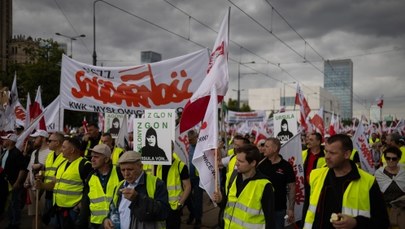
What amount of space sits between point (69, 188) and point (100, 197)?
1030 mm

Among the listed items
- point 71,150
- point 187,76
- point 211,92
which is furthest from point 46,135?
point 211,92

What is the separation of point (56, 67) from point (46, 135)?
1896 centimetres

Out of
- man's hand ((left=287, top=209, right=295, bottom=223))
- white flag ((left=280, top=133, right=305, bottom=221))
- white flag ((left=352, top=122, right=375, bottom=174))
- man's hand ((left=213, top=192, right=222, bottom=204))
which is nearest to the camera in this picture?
man's hand ((left=213, top=192, right=222, bottom=204))

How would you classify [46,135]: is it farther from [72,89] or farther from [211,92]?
[211,92]

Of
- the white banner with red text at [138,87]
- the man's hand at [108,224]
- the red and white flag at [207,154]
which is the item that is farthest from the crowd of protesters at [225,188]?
the white banner with red text at [138,87]

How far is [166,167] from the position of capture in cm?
546

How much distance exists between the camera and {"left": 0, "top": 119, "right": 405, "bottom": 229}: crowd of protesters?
2.95 m

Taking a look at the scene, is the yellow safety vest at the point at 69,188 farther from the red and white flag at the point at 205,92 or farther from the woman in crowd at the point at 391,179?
the woman in crowd at the point at 391,179

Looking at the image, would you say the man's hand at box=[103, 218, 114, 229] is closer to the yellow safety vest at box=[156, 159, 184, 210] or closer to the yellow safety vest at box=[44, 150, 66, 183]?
the yellow safety vest at box=[156, 159, 184, 210]

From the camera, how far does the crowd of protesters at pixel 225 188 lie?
2.95 m

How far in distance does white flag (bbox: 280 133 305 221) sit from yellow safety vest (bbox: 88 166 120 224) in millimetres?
2934

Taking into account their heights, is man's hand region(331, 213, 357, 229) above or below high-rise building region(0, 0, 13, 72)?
below

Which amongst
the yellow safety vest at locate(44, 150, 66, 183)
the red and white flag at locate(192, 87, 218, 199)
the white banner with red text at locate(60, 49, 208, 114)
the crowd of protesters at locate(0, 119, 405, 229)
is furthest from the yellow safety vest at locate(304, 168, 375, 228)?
the white banner with red text at locate(60, 49, 208, 114)

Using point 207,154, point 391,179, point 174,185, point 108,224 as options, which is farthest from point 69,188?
point 391,179
